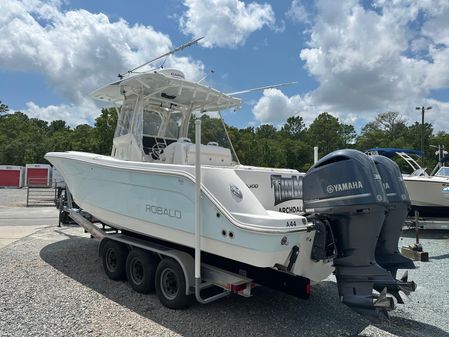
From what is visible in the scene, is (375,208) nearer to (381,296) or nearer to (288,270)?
(381,296)

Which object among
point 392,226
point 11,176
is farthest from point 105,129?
point 392,226

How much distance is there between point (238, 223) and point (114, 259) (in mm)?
2810

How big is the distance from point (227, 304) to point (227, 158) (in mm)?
2317

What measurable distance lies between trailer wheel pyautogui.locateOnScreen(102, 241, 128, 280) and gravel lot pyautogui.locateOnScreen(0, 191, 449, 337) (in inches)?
4.8

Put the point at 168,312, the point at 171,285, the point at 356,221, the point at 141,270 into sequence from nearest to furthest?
the point at 356,221 < the point at 168,312 < the point at 171,285 < the point at 141,270

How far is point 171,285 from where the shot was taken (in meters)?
4.74

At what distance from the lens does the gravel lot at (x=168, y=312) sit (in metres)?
4.11

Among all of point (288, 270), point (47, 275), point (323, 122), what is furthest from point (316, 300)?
point (323, 122)

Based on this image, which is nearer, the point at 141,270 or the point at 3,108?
the point at 141,270

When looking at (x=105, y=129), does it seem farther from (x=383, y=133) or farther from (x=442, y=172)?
(x=383, y=133)

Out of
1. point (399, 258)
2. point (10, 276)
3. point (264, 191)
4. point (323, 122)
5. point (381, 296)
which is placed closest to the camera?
point (381, 296)

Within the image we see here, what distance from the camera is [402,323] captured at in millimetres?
4445

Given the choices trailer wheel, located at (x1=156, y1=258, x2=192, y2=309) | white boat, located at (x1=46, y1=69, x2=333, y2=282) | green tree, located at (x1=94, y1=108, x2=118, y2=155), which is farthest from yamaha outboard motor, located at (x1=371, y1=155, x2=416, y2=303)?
green tree, located at (x1=94, y1=108, x2=118, y2=155)

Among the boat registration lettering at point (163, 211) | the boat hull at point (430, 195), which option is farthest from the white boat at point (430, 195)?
the boat registration lettering at point (163, 211)
